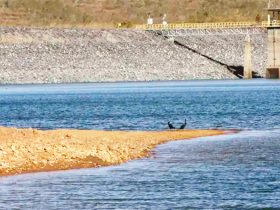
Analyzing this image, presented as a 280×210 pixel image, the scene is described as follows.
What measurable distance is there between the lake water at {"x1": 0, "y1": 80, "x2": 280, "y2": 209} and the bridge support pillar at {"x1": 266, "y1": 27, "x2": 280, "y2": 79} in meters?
60.4

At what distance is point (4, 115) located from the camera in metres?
77.9

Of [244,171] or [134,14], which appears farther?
[134,14]

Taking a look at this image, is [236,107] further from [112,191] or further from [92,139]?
[112,191]

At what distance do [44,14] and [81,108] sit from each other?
95555 millimetres

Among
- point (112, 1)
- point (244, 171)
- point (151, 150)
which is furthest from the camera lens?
point (112, 1)

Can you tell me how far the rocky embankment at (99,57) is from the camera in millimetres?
139125

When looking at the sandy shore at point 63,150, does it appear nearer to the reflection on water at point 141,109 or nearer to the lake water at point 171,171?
the lake water at point 171,171

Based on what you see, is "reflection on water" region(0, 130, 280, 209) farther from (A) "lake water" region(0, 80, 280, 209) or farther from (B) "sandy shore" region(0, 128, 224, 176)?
(B) "sandy shore" region(0, 128, 224, 176)

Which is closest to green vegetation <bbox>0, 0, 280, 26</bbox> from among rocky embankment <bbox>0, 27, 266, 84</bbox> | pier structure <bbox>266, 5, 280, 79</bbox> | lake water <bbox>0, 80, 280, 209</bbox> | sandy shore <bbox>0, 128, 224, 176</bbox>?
rocky embankment <bbox>0, 27, 266, 84</bbox>

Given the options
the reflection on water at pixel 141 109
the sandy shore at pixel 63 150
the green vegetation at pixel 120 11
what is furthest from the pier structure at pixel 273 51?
the sandy shore at pixel 63 150

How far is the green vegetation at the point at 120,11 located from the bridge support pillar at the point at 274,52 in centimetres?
3173

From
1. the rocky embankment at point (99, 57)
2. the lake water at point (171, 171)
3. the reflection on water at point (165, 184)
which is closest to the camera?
the reflection on water at point (165, 184)

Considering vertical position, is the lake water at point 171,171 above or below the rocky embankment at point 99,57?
below

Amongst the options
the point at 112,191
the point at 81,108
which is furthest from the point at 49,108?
the point at 112,191
